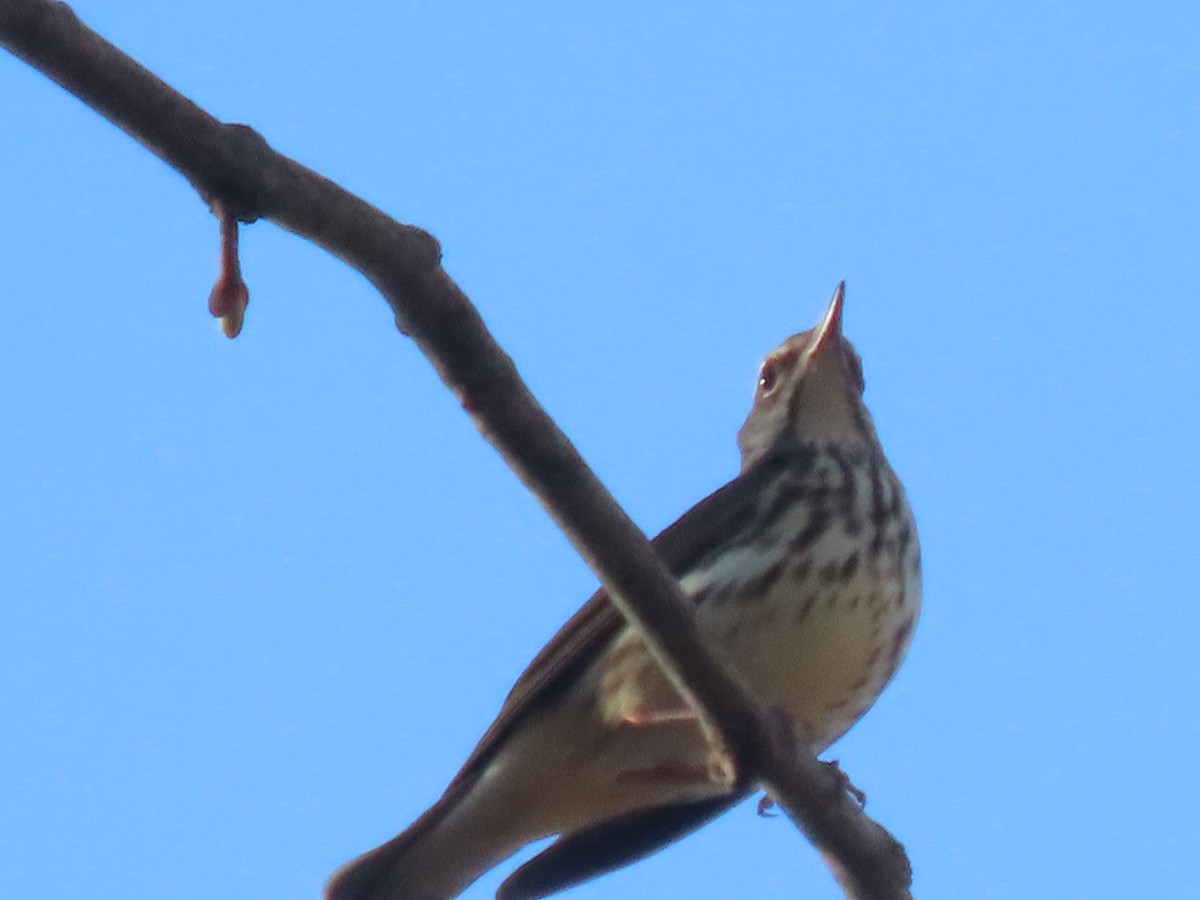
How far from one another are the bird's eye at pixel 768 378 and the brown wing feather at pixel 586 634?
1353 millimetres

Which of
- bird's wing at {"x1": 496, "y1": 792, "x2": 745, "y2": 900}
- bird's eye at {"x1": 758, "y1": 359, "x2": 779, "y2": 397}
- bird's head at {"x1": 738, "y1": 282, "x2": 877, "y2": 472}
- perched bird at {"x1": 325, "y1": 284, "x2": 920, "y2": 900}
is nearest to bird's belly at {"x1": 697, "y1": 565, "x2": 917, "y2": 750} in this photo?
perched bird at {"x1": 325, "y1": 284, "x2": 920, "y2": 900}

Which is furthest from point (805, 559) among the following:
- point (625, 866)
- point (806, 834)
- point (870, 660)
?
point (806, 834)

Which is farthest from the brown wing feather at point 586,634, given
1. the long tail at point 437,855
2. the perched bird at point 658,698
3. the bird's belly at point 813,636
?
the bird's belly at point 813,636

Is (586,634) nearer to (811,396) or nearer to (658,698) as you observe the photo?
(658,698)

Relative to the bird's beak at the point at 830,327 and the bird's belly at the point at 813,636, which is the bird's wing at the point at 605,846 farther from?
the bird's beak at the point at 830,327

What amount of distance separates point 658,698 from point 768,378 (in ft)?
7.45

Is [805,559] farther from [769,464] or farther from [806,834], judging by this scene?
[806,834]

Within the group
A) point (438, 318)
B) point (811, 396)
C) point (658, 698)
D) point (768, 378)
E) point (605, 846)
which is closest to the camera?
point (438, 318)

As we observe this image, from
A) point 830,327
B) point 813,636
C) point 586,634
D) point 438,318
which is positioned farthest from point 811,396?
point 438,318

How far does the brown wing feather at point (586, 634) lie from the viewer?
232 inches

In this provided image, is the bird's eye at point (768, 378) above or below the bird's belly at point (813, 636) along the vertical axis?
above

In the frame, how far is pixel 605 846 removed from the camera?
6.25 m

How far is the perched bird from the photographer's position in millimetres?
5824

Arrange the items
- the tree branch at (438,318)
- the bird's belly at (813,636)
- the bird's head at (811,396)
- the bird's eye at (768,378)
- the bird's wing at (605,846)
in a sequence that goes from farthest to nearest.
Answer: the bird's eye at (768,378) → the bird's head at (811,396) → the bird's wing at (605,846) → the bird's belly at (813,636) → the tree branch at (438,318)
